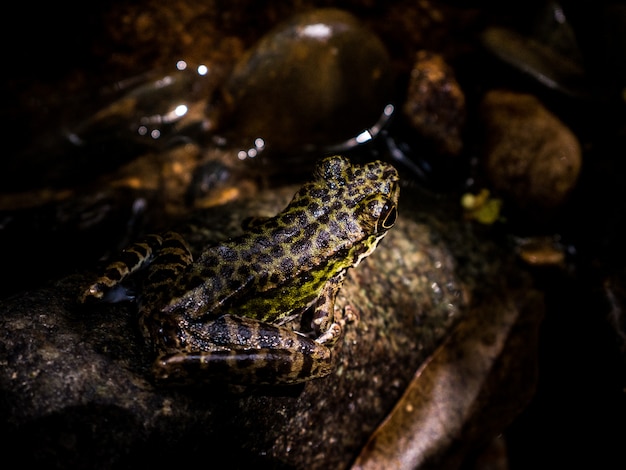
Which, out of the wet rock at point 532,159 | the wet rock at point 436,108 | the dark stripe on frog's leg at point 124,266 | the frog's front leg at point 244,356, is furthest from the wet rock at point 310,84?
the frog's front leg at point 244,356

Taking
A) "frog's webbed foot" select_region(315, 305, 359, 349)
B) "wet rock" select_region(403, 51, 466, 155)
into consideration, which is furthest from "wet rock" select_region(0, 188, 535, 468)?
"wet rock" select_region(403, 51, 466, 155)

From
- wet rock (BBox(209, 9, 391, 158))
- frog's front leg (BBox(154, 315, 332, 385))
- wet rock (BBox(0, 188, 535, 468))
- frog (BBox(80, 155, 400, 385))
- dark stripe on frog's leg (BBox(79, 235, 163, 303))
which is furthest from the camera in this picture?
wet rock (BBox(209, 9, 391, 158))

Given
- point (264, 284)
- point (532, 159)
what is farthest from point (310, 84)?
point (264, 284)

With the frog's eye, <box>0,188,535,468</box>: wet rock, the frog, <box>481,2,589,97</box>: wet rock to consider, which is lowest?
<box>0,188,535,468</box>: wet rock

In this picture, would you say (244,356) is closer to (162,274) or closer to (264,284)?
(264,284)

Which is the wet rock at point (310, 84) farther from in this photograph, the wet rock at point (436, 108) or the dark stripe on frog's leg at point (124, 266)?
the dark stripe on frog's leg at point (124, 266)

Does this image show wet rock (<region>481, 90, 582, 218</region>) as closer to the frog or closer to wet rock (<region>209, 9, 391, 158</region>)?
wet rock (<region>209, 9, 391, 158</region>)
